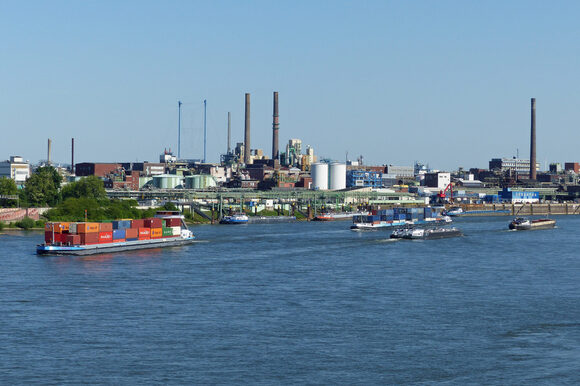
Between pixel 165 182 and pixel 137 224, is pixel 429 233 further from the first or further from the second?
pixel 165 182

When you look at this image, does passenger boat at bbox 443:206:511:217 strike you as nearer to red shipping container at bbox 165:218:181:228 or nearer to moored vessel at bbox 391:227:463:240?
moored vessel at bbox 391:227:463:240

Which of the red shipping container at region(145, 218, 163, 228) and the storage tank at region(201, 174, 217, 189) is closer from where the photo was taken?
the red shipping container at region(145, 218, 163, 228)

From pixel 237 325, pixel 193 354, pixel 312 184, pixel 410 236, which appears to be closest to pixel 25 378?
pixel 193 354

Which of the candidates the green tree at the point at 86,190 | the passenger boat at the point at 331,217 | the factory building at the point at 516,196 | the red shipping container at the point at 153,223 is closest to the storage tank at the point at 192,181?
the passenger boat at the point at 331,217

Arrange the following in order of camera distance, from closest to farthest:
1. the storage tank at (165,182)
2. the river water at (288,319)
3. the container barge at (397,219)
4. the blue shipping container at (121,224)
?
the river water at (288,319) < the blue shipping container at (121,224) < the container barge at (397,219) < the storage tank at (165,182)

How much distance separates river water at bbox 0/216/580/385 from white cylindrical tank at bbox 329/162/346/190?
11318 centimetres

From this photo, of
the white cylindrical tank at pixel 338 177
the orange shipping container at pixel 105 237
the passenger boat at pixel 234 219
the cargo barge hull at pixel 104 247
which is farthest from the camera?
the white cylindrical tank at pixel 338 177

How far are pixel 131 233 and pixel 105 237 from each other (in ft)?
13.8

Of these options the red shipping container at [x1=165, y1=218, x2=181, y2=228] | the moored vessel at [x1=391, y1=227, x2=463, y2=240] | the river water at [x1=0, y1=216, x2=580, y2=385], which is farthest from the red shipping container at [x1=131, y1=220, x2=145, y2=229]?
the moored vessel at [x1=391, y1=227, x2=463, y2=240]

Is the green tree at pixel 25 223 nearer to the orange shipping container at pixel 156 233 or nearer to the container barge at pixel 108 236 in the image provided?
the container barge at pixel 108 236

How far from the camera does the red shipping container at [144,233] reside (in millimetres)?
81250

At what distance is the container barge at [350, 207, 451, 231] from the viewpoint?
378 ft

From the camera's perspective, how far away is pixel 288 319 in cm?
4178

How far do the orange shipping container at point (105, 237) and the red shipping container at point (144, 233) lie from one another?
483 centimetres
